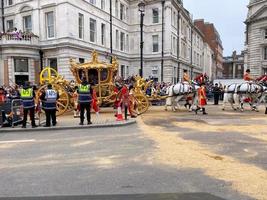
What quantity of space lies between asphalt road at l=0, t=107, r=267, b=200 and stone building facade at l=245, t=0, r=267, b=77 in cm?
4287

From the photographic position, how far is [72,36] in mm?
34469

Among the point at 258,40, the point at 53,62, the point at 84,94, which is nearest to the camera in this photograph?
the point at 84,94

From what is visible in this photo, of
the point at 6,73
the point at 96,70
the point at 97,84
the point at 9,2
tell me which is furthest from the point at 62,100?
the point at 9,2

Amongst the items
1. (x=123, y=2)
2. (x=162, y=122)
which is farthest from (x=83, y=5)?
(x=162, y=122)

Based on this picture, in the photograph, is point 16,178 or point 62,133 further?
point 62,133

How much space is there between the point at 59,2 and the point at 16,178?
30340mm

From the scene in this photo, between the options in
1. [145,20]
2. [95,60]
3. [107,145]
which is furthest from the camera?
[145,20]

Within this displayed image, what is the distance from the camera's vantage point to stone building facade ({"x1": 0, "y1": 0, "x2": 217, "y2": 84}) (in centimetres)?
3384

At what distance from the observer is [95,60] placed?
55.5ft

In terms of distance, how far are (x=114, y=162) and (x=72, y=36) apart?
2908 cm

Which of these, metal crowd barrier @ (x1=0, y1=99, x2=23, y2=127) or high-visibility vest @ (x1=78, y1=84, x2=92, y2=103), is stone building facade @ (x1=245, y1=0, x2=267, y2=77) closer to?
high-visibility vest @ (x1=78, y1=84, x2=92, y2=103)

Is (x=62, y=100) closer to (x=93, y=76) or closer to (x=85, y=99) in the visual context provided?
(x=93, y=76)

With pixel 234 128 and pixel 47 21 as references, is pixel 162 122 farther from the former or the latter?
pixel 47 21

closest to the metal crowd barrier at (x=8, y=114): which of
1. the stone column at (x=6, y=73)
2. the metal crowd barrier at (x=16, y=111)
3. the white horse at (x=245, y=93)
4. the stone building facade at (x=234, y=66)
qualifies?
the metal crowd barrier at (x=16, y=111)
